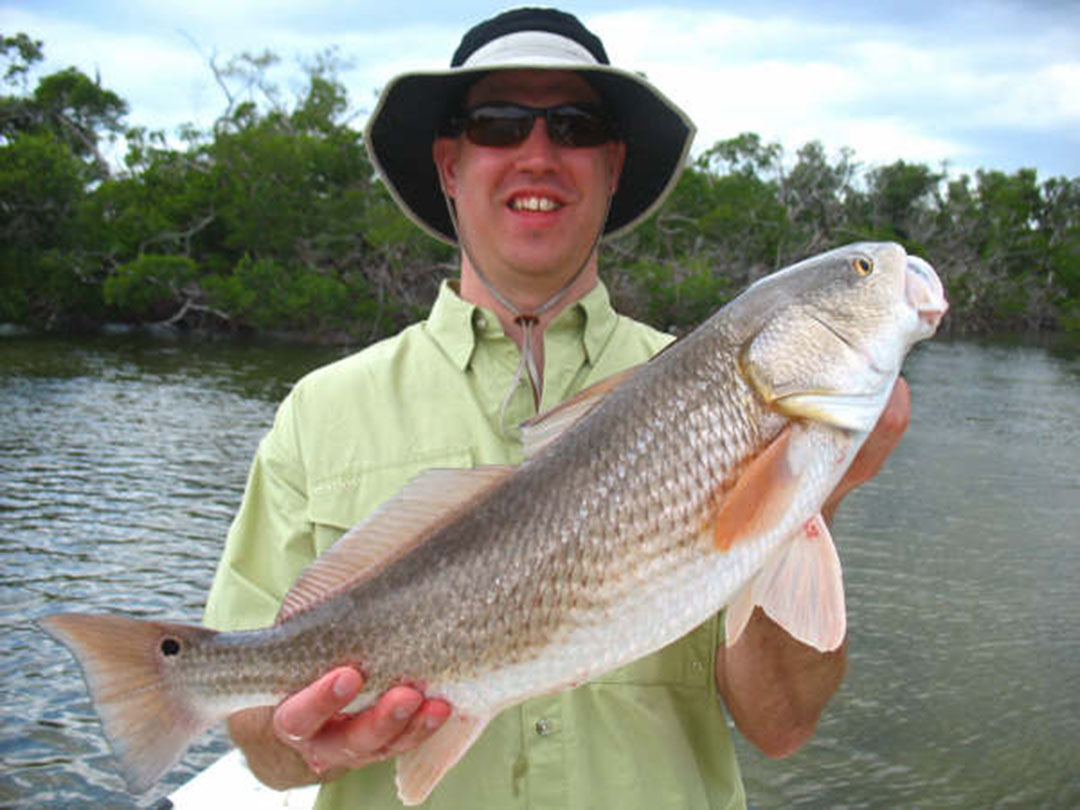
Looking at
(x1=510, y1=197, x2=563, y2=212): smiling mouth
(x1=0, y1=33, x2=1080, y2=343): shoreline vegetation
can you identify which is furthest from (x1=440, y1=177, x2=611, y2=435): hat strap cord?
(x1=0, y1=33, x2=1080, y2=343): shoreline vegetation

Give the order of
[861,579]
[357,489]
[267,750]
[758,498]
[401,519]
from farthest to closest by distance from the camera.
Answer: [861,579]
[357,489]
[267,750]
[401,519]
[758,498]

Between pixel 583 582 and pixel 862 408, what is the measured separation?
67 centimetres

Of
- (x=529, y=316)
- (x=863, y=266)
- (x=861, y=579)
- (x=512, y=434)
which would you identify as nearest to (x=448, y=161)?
(x=529, y=316)

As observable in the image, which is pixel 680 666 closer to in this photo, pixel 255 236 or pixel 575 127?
pixel 575 127

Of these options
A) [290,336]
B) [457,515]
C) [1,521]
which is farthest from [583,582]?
[290,336]

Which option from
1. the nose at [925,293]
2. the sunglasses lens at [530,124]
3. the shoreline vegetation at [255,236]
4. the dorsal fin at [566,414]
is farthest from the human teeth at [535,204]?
the shoreline vegetation at [255,236]

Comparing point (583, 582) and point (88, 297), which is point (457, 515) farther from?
point (88, 297)

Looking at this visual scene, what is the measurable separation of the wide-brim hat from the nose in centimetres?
98

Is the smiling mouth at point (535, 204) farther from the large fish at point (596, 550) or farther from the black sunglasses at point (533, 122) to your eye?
the large fish at point (596, 550)

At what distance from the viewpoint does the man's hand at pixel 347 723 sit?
6.36 ft

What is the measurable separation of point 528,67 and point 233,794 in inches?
135

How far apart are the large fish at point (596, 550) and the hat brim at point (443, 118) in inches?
35.8

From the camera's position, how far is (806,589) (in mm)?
1974

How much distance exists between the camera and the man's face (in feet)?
8.25
